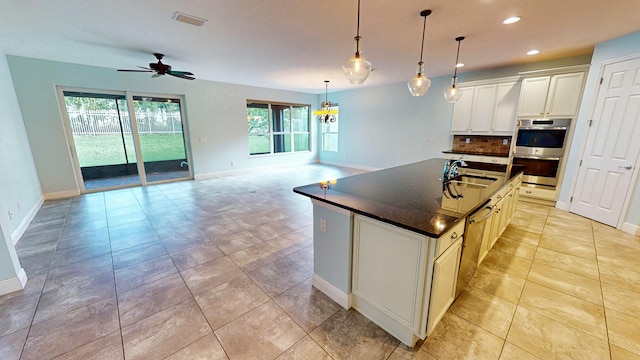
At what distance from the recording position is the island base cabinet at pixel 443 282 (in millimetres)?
1408

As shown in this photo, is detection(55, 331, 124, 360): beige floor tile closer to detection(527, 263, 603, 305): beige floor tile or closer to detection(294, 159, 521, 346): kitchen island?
detection(294, 159, 521, 346): kitchen island

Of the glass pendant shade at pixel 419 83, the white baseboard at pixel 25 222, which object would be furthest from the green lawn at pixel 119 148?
the glass pendant shade at pixel 419 83

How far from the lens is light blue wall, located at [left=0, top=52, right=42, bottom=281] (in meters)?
3.06

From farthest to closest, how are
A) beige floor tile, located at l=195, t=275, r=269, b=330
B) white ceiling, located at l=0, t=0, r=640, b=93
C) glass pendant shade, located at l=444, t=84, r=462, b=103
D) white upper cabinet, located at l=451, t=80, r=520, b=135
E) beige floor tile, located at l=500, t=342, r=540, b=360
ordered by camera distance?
1. white upper cabinet, located at l=451, t=80, r=520, b=135
2. glass pendant shade, located at l=444, t=84, r=462, b=103
3. white ceiling, located at l=0, t=0, r=640, b=93
4. beige floor tile, located at l=195, t=275, r=269, b=330
5. beige floor tile, located at l=500, t=342, r=540, b=360

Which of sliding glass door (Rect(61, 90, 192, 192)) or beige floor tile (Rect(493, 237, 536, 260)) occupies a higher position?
sliding glass door (Rect(61, 90, 192, 192))

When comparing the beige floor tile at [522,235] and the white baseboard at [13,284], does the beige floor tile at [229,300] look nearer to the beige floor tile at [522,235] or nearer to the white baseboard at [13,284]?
the white baseboard at [13,284]

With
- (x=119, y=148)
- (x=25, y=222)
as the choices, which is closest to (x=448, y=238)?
(x=25, y=222)

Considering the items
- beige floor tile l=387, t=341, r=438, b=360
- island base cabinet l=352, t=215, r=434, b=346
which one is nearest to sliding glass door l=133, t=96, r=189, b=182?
island base cabinet l=352, t=215, r=434, b=346

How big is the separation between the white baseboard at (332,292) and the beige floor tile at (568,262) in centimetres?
219

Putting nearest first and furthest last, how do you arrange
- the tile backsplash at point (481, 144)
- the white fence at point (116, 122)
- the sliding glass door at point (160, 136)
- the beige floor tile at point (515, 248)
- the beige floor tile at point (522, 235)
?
the beige floor tile at point (515, 248) → the beige floor tile at point (522, 235) → the tile backsplash at point (481, 144) → the white fence at point (116, 122) → the sliding glass door at point (160, 136)

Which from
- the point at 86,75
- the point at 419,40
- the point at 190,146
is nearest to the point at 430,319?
the point at 419,40

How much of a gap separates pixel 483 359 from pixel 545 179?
421 cm

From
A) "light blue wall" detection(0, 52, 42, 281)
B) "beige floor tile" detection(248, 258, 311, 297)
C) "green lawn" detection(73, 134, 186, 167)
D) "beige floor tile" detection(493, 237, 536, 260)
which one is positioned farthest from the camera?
"green lawn" detection(73, 134, 186, 167)

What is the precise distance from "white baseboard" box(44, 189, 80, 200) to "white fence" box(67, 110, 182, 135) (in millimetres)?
1270
